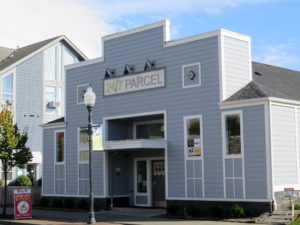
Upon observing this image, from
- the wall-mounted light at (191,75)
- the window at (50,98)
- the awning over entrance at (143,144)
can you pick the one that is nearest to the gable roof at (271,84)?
the wall-mounted light at (191,75)

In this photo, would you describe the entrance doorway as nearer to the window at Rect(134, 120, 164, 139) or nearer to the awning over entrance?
the window at Rect(134, 120, 164, 139)

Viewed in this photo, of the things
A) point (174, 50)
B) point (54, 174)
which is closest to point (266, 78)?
point (174, 50)

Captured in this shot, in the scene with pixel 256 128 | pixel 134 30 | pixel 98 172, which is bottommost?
pixel 98 172

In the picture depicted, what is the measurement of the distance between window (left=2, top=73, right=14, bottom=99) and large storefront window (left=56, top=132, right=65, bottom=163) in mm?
12312

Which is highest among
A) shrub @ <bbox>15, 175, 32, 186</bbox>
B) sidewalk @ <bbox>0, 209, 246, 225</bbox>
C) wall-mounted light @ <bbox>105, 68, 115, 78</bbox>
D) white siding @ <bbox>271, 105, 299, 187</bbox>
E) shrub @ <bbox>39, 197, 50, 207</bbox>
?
wall-mounted light @ <bbox>105, 68, 115, 78</bbox>

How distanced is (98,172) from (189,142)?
567 centimetres

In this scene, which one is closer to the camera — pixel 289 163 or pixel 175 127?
pixel 289 163

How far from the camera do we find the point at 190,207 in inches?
843

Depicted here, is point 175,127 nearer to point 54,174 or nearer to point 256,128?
point 256,128

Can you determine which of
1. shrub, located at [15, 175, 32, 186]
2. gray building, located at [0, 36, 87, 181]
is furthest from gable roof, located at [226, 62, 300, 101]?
gray building, located at [0, 36, 87, 181]

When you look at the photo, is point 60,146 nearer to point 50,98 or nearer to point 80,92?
point 80,92

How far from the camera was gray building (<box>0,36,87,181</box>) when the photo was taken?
3934 cm

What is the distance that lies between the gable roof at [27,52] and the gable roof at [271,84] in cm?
2026

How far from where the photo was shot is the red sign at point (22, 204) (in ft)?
72.7
